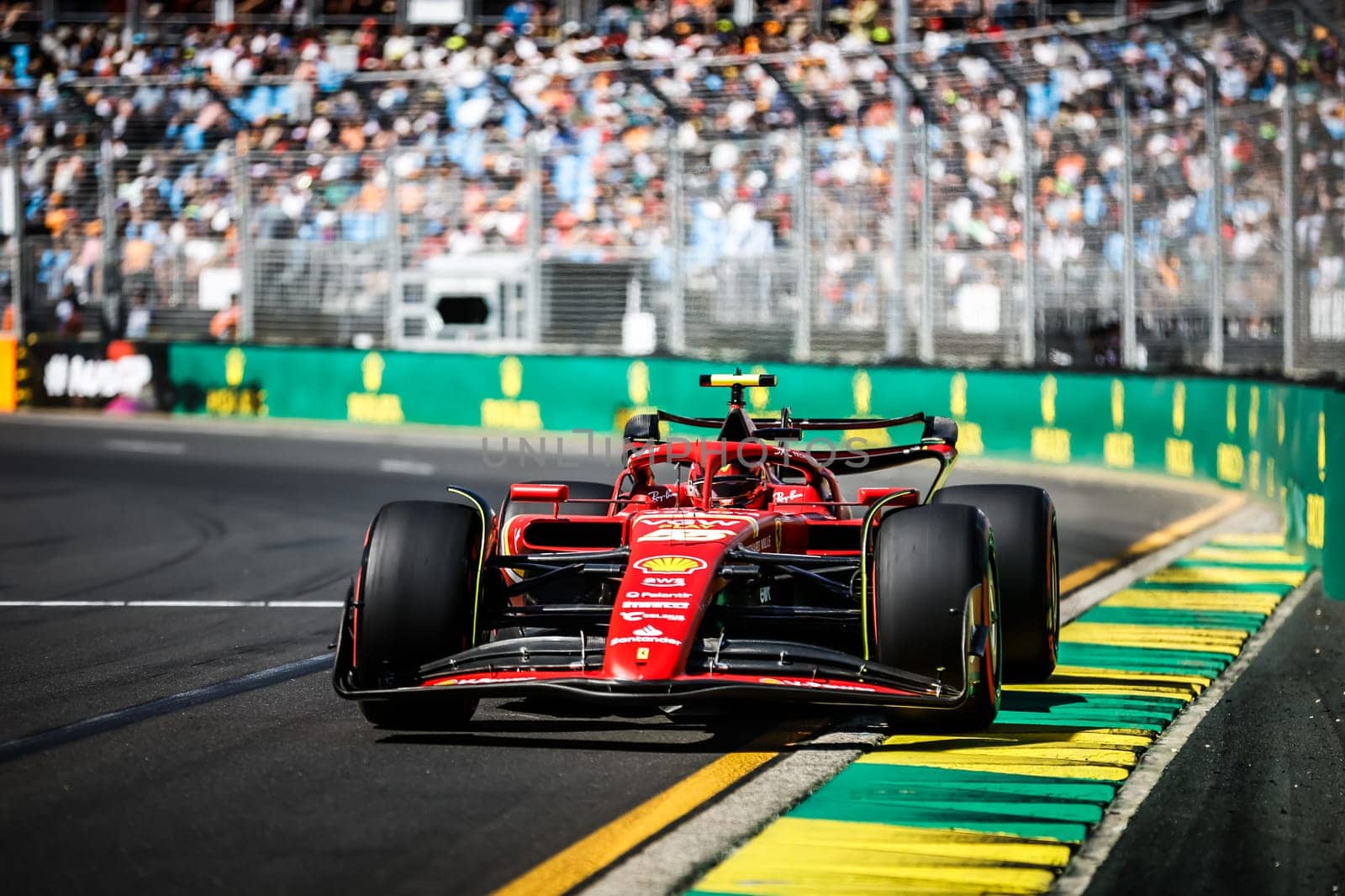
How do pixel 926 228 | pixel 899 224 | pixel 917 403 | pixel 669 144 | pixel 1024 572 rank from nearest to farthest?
pixel 1024 572 < pixel 917 403 < pixel 926 228 < pixel 899 224 < pixel 669 144

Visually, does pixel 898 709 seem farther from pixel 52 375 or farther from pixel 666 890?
pixel 52 375

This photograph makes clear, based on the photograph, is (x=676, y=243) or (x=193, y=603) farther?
(x=676, y=243)

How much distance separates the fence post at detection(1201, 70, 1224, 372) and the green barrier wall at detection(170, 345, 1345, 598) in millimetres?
449

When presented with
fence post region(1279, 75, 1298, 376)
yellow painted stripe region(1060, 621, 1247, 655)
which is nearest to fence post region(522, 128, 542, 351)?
fence post region(1279, 75, 1298, 376)

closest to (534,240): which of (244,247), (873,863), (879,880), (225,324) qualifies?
(244,247)

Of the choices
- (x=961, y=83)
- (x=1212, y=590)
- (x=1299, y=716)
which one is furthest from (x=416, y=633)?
(x=961, y=83)

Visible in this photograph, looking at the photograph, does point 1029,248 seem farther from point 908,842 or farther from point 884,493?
point 908,842

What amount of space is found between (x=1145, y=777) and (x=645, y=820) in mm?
1568

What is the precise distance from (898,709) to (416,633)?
1.48 meters

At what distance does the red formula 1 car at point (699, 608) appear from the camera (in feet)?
18.2

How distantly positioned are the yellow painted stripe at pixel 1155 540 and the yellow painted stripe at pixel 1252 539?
262 millimetres

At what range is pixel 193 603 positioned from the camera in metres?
9.20

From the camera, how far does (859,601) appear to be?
19.9 ft

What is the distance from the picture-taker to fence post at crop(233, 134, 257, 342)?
74.0 feet
